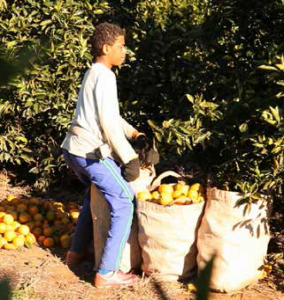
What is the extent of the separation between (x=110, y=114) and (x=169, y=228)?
793 mm

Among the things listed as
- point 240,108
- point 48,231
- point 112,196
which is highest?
point 240,108

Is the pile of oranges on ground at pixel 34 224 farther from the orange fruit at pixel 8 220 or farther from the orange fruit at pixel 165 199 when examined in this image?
the orange fruit at pixel 165 199

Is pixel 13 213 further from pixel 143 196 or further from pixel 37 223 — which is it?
pixel 143 196

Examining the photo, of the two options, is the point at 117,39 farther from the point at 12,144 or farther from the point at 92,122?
the point at 12,144

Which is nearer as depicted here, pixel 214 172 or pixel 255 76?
pixel 255 76

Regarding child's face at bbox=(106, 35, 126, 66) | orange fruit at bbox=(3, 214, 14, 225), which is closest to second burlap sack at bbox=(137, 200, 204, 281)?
child's face at bbox=(106, 35, 126, 66)

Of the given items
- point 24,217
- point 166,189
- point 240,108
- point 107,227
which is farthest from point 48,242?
point 240,108

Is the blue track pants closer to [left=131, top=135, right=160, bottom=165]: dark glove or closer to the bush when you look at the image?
[left=131, top=135, right=160, bottom=165]: dark glove

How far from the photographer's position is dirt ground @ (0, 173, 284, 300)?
12.6ft

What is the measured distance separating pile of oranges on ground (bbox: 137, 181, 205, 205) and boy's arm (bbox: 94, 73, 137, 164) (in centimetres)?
37

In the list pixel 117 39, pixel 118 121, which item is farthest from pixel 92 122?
pixel 117 39

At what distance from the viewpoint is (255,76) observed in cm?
380

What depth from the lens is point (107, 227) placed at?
4.00 meters

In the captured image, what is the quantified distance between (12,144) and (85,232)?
1.96 metres
